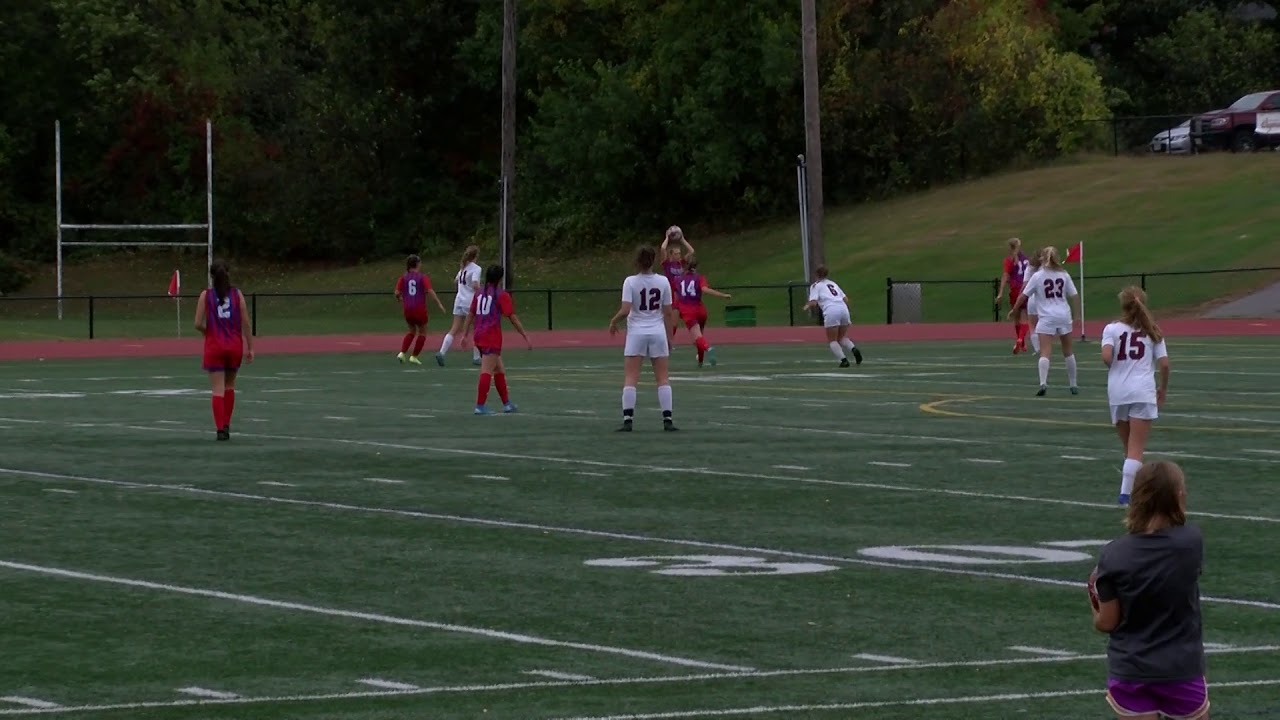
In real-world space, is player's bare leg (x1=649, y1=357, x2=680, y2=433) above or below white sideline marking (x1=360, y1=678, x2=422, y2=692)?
above

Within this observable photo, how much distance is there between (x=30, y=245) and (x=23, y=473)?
5971 centimetres

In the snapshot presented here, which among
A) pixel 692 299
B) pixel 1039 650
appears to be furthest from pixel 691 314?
pixel 1039 650

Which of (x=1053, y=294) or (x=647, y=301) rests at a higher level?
(x=1053, y=294)

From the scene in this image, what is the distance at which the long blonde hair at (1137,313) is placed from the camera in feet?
48.2

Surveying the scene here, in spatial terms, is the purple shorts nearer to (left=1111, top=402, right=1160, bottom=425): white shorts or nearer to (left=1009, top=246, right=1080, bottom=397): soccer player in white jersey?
(left=1111, top=402, right=1160, bottom=425): white shorts

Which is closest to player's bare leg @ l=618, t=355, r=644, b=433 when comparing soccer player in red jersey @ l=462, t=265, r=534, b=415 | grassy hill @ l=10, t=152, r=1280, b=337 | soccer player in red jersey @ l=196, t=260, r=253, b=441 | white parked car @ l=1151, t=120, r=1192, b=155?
soccer player in red jersey @ l=462, t=265, r=534, b=415

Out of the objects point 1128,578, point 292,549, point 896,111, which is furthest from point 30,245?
point 1128,578

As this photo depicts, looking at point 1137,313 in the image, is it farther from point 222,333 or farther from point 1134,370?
point 222,333

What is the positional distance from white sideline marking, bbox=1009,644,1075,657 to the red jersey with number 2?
13.9 meters

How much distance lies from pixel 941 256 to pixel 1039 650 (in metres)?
49.3

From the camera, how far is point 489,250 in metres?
72.6

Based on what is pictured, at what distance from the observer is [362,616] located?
10.9 m

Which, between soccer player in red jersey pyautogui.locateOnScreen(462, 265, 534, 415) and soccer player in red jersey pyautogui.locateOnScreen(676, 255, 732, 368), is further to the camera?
soccer player in red jersey pyautogui.locateOnScreen(676, 255, 732, 368)

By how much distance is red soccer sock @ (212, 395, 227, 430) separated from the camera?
824 inches
